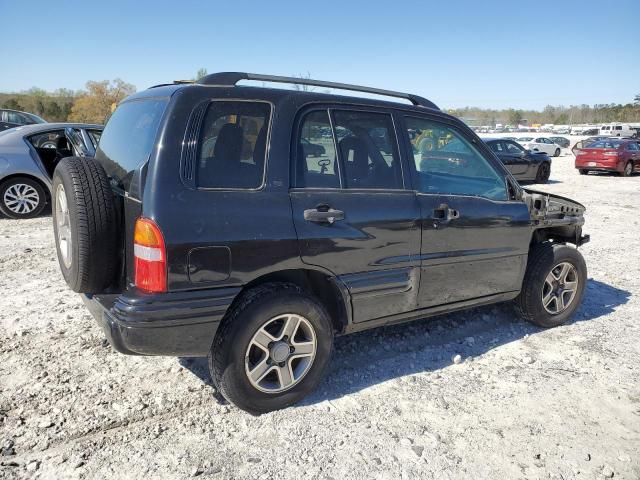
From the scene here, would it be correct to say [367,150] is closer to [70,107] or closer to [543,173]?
[543,173]

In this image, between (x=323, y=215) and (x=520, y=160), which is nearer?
(x=323, y=215)

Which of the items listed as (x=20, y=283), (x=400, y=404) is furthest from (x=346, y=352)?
(x=20, y=283)

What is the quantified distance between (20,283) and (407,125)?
13.5ft

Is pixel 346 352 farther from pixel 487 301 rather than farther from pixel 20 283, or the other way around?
pixel 20 283

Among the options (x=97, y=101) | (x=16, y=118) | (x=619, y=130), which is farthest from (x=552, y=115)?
(x=16, y=118)

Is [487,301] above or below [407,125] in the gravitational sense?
below

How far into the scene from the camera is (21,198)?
7.70 meters

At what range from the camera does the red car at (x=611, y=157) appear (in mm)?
18734

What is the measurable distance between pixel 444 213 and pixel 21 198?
698 centimetres

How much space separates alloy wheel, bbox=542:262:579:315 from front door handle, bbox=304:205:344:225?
234 cm

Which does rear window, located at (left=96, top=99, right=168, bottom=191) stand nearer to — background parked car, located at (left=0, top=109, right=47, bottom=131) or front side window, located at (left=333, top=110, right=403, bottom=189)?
front side window, located at (left=333, top=110, right=403, bottom=189)

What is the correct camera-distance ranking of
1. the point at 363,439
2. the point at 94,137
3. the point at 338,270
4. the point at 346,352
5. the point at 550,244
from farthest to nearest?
the point at 94,137
the point at 550,244
the point at 346,352
the point at 338,270
the point at 363,439

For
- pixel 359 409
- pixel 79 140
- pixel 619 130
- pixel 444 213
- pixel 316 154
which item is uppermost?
pixel 619 130

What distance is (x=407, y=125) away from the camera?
3434 millimetres
